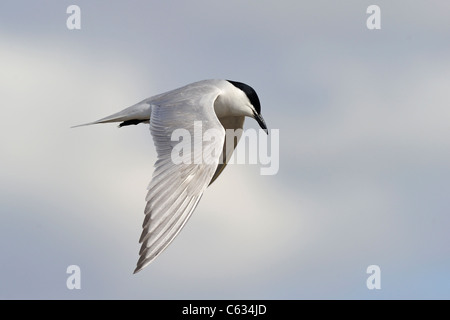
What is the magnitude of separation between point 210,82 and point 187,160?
2.11m

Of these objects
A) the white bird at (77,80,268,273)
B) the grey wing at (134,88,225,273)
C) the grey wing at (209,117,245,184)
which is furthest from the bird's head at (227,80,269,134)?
the grey wing at (134,88,225,273)

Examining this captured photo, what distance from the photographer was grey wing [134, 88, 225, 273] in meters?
5.98

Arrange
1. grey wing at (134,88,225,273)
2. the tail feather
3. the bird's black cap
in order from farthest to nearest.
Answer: the bird's black cap
the tail feather
grey wing at (134,88,225,273)

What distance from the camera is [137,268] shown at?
5672mm

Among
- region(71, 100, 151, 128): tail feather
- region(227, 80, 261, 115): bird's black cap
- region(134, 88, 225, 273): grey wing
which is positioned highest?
region(227, 80, 261, 115): bird's black cap

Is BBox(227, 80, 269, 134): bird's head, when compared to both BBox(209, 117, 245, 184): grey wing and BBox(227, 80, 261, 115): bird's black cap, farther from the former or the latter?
BBox(209, 117, 245, 184): grey wing

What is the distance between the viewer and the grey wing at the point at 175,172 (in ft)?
19.6

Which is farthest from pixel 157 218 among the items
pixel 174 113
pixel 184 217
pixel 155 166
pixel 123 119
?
pixel 123 119

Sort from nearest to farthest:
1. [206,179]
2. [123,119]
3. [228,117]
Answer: [206,179] < [123,119] < [228,117]

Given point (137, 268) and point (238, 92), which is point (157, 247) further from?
point (238, 92)

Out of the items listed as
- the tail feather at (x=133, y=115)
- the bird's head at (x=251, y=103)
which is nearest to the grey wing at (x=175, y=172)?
the tail feather at (x=133, y=115)

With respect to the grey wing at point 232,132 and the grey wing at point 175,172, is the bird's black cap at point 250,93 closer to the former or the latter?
the grey wing at point 232,132

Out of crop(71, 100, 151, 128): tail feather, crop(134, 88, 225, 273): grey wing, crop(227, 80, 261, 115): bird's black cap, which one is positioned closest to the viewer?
crop(134, 88, 225, 273): grey wing

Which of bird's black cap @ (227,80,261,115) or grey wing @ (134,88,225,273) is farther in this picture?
bird's black cap @ (227,80,261,115)
